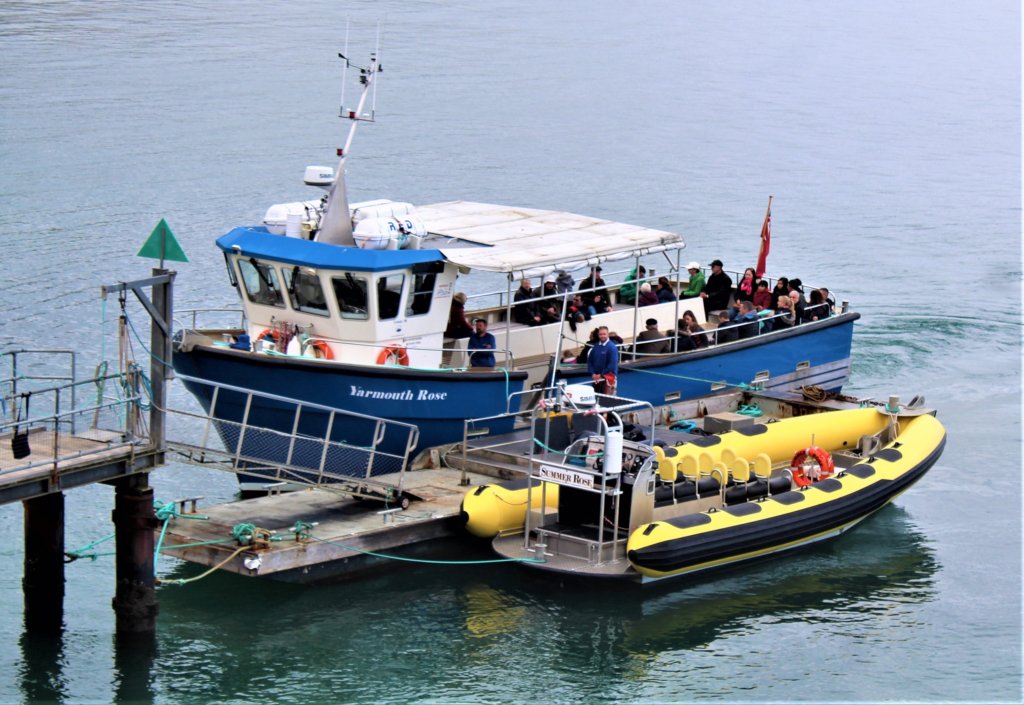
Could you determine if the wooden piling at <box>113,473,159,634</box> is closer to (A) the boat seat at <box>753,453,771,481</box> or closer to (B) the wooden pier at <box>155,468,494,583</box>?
(B) the wooden pier at <box>155,468,494,583</box>

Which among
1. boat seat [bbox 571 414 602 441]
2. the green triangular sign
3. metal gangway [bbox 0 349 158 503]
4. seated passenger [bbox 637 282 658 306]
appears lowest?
boat seat [bbox 571 414 602 441]

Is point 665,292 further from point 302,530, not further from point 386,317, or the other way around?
point 302,530

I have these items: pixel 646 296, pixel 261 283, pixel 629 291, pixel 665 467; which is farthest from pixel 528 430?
pixel 629 291

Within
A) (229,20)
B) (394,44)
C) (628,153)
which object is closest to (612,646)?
(628,153)

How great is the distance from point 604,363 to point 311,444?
4.11 metres

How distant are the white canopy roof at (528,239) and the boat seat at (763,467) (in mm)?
3337

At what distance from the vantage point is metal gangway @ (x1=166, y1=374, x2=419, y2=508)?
1800cm

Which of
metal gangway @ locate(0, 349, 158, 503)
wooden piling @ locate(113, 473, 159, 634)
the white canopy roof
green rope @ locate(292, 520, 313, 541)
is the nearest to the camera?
metal gangway @ locate(0, 349, 158, 503)

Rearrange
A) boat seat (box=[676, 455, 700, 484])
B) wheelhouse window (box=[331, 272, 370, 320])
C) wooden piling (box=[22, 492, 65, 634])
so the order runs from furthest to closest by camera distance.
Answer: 1. wheelhouse window (box=[331, 272, 370, 320])
2. boat seat (box=[676, 455, 700, 484])
3. wooden piling (box=[22, 492, 65, 634])

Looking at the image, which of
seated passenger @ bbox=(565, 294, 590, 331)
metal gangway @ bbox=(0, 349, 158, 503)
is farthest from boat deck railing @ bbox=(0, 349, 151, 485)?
seated passenger @ bbox=(565, 294, 590, 331)

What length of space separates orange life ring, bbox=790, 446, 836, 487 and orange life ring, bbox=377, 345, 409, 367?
5102 mm

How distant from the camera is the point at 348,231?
66.6 ft

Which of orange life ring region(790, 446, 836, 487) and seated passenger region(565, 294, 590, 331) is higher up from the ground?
seated passenger region(565, 294, 590, 331)

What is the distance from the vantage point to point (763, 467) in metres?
19.8
